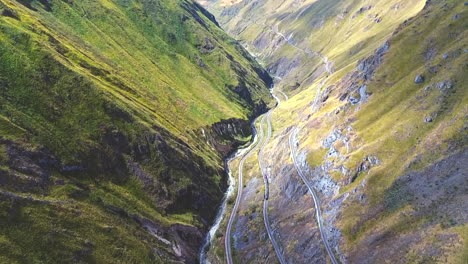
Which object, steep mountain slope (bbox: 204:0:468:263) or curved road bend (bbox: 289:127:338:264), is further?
curved road bend (bbox: 289:127:338:264)

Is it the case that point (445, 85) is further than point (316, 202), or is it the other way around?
point (316, 202)

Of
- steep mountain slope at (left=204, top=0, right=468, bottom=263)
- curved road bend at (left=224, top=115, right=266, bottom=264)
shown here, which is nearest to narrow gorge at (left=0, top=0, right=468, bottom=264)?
steep mountain slope at (left=204, top=0, right=468, bottom=263)

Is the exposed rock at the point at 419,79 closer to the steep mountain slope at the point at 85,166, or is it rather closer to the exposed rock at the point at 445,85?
the exposed rock at the point at 445,85

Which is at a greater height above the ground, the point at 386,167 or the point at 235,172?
the point at 386,167

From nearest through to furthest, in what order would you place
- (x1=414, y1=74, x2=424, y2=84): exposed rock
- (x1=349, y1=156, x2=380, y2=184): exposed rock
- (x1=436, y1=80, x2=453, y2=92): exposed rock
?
(x1=349, y1=156, x2=380, y2=184): exposed rock < (x1=436, y1=80, x2=453, y2=92): exposed rock < (x1=414, y1=74, x2=424, y2=84): exposed rock

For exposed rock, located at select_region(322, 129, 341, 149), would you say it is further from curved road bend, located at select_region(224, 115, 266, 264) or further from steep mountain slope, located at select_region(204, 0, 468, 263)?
curved road bend, located at select_region(224, 115, 266, 264)

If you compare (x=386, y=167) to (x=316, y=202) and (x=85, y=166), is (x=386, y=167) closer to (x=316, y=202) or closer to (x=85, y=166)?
(x=316, y=202)

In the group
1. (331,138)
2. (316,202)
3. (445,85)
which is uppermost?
(445,85)

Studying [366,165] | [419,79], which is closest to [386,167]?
[366,165]

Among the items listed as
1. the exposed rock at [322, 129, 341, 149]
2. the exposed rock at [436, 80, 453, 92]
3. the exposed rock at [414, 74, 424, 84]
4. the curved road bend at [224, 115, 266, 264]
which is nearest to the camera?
the exposed rock at [436, 80, 453, 92]

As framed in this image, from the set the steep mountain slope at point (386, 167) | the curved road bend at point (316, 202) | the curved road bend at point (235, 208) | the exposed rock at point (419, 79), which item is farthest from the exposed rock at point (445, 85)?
the curved road bend at point (235, 208)

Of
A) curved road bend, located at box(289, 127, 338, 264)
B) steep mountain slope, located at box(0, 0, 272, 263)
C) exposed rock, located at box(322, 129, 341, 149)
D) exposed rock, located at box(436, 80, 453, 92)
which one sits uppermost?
exposed rock, located at box(436, 80, 453, 92)
